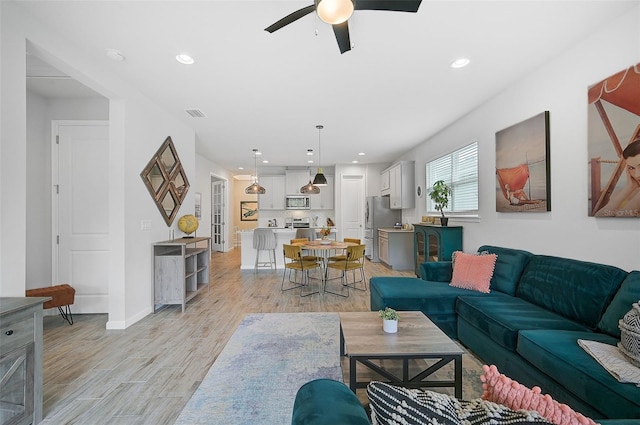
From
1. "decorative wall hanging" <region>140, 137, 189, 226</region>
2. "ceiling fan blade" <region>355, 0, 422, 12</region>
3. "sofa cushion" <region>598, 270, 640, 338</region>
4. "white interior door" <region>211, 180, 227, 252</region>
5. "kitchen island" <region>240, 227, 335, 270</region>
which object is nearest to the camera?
"ceiling fan blade" <region>355, 0, 422, 12</region>

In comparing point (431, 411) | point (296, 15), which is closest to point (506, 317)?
point (431, 411)

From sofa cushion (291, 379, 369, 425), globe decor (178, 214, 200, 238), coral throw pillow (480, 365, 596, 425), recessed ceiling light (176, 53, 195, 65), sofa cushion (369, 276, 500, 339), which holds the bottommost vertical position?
sofa cushion (369, 276, 500, 339)

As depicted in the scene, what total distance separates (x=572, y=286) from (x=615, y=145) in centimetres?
114

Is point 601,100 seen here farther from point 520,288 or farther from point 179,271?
point 179,271

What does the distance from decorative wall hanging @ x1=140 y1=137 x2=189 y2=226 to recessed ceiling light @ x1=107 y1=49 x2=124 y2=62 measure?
1.31 meters

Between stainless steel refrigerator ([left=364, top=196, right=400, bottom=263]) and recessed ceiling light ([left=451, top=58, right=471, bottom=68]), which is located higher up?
recessed ceiling light ([left=451, top=58, right=471, bottom=68])

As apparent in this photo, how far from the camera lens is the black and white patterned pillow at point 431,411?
60 centimetres

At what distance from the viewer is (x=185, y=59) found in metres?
2.65

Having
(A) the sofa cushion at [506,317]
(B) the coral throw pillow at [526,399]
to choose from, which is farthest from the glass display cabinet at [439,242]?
(B) the coral throw pillow at [526,399]

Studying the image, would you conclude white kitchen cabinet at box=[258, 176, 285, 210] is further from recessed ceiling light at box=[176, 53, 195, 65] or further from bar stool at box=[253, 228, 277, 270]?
recessed ceiling light at box=[176, 53, 195, 65]

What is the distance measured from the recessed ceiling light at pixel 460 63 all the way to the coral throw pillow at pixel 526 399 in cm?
288

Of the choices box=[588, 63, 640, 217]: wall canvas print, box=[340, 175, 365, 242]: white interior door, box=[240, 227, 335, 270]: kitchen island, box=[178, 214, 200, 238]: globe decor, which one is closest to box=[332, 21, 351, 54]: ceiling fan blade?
box=[588, 63, 640, 217]: wall canvas print

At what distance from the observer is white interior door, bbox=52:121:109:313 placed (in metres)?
3.46

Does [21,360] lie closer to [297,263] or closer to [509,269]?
[297,263]
